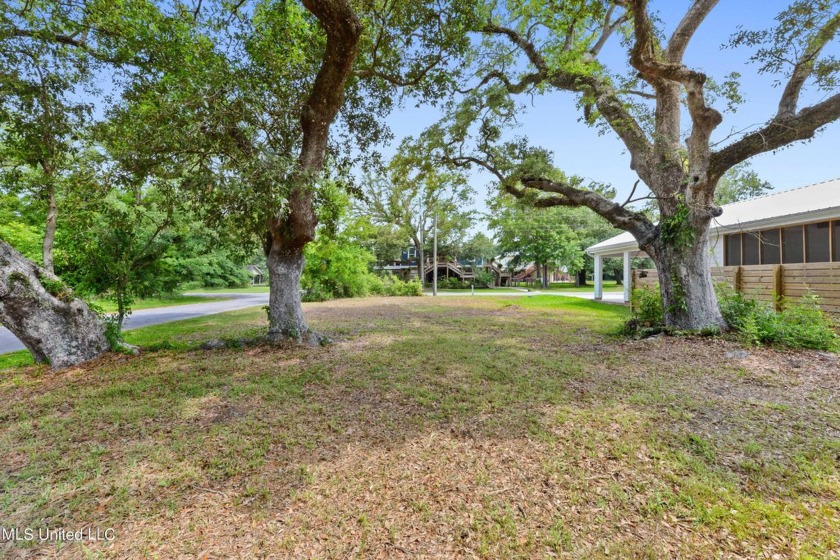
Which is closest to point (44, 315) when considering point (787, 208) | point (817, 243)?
point (787, 208)

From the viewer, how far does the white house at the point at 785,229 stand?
8.03 metres

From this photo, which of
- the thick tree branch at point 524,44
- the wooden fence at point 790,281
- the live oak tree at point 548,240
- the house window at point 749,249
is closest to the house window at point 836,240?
the wooden fence at point 790,281

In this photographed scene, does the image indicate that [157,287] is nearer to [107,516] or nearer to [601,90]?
[107,516]

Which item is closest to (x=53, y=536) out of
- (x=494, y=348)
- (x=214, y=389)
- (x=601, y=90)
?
(x=214, y=389)

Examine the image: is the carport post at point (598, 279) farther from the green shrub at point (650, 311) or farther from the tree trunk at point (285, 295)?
the tree trunk at point (285, 295)

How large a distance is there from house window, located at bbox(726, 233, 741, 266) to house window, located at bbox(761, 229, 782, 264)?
0.65 m

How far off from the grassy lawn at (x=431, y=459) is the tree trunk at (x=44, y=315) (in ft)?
1.21

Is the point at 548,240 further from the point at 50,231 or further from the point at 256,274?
the point at 256,274

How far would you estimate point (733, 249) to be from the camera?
35.4 feet

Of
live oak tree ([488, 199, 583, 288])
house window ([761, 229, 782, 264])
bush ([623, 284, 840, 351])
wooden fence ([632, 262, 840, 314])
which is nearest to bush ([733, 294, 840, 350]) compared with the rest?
bush ([623, 284, 840, 351])

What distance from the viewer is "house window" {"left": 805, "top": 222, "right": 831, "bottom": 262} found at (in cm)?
826

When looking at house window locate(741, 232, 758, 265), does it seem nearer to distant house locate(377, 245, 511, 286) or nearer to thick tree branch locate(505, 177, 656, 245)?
thick tree branch locate(505, 177, 656, 245)

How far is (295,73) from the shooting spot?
573 centimetres

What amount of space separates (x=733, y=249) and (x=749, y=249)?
47cm
